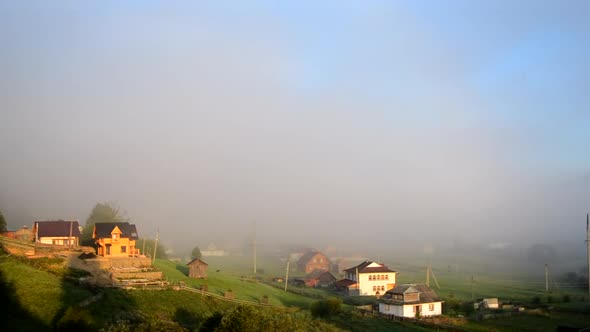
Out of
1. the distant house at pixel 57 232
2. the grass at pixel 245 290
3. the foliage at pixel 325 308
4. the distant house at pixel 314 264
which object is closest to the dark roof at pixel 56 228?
the distant house at pixel 57 232

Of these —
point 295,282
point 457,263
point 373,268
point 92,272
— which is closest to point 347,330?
point 92,272

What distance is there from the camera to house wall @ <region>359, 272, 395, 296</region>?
71438 millimetres

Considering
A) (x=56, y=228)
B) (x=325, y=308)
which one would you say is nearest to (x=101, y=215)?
(x=56, y=228)

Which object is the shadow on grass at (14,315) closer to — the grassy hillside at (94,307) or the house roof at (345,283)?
the grassy hillside at (94,307)

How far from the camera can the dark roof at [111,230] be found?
57750 mm

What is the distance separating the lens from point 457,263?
122000 millimetres

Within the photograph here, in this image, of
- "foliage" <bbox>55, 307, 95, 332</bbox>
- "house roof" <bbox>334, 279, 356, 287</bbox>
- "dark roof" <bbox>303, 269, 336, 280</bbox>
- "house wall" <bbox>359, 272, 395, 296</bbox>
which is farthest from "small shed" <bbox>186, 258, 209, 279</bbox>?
"foliage" <bbox>55, 307, 95, 332</bbox>

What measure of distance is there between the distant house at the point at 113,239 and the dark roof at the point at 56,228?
5478 mm

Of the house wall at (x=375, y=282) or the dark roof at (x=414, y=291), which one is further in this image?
the house wall at (x=375, y=282)

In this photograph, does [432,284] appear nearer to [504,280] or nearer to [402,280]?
[402,280]

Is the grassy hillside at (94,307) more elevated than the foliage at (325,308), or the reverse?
the grassy hillside at (94,307)

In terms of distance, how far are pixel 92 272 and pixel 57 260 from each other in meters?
3.11

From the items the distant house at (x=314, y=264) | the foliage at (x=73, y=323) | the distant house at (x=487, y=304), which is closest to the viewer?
the foliage at (x=73, y=323)

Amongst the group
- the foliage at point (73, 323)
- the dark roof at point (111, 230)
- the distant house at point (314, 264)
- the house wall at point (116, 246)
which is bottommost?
the distant house at point (314, 264)
